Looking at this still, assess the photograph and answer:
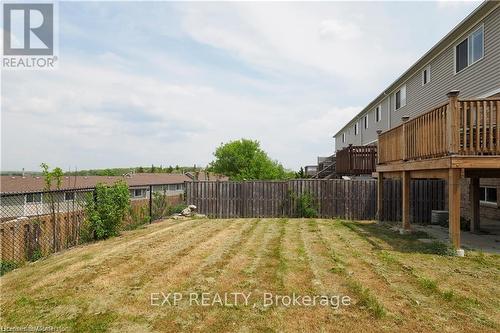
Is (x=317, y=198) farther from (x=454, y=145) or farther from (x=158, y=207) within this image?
(x=454, y=145)

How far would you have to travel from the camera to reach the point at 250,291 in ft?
15.0

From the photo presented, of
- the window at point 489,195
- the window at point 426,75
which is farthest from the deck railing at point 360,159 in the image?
the window at point 489,195

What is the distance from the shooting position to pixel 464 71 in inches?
451

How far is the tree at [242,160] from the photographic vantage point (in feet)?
140

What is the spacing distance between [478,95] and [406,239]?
20.3ft

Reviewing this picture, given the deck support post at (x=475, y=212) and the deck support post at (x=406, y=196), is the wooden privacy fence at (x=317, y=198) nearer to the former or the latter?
the deck support post at (x=475, y=212)

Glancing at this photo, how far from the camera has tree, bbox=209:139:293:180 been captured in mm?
42744

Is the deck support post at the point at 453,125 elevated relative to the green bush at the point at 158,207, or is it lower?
elevated

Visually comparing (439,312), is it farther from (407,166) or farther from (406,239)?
(407,166)

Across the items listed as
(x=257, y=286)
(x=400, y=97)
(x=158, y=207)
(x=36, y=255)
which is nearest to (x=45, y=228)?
(x=36, y=255)

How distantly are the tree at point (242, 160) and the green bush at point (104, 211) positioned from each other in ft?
106

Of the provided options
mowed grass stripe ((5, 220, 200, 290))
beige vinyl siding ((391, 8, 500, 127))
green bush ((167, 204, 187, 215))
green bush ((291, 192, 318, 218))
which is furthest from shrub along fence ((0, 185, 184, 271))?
beige vinyl siding ((391, 8, 500, 127))

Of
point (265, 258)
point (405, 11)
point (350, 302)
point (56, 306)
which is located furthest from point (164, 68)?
point (350, 302)

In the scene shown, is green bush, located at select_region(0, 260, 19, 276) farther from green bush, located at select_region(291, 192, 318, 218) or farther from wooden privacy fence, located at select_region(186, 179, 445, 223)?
green bush, located at select_region(291, 192, 318, 218)
